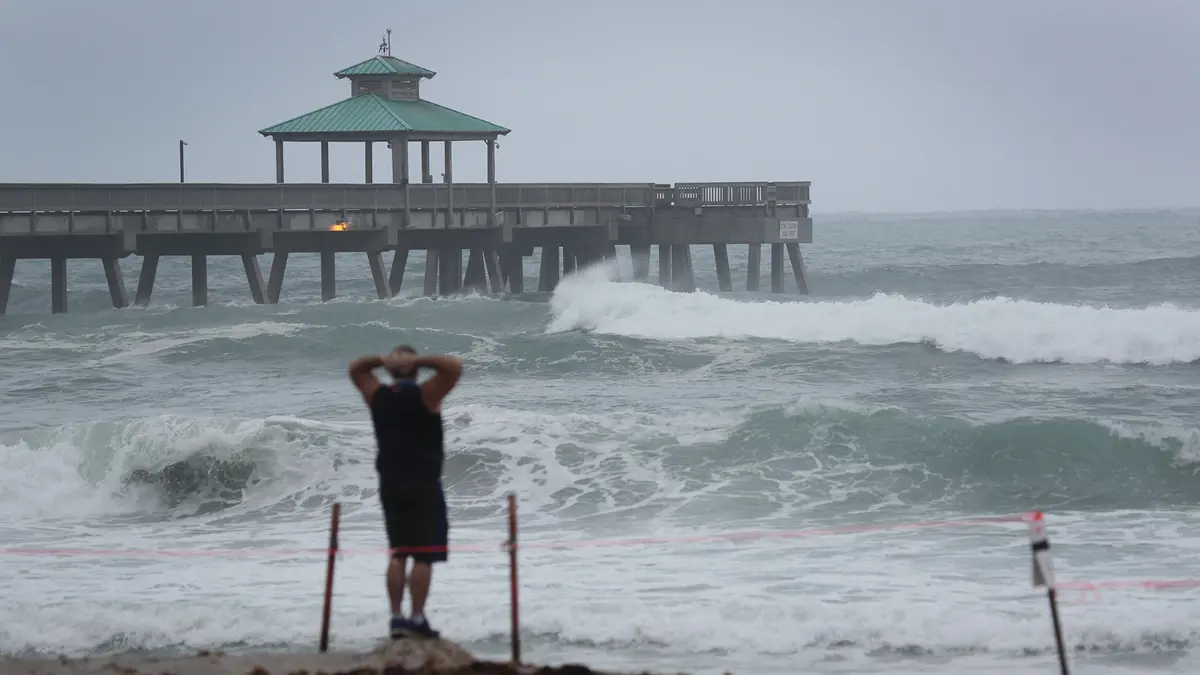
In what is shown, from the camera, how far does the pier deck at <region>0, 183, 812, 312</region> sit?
34.9 m

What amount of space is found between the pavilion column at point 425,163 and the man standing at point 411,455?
108 feet

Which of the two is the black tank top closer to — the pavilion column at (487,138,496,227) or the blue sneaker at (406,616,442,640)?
the blue sneaker at (406,616,442,640)

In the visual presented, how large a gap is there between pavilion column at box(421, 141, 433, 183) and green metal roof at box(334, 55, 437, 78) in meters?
2.28

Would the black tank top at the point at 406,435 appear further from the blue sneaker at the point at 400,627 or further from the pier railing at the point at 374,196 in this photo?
the pier railing at the point at 374,196

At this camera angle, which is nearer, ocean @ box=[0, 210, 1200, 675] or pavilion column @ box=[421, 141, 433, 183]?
ocean @ box=[0, 210, 1200, 675]

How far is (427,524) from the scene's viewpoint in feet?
30.1

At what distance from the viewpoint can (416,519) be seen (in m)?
9.17

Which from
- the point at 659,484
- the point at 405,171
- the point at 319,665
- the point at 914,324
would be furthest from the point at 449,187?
the point at 319,665

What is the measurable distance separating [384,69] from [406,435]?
1386 inches

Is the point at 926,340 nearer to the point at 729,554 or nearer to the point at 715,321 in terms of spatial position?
the point at 715,321

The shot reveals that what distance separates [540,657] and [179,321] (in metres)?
27.3

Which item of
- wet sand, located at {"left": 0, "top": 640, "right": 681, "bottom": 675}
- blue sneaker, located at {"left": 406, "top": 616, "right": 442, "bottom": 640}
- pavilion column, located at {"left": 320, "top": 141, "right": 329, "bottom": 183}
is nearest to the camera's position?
wet sand, located at {"left": 0, "top": 640, "right": 681, "bottom": 675}

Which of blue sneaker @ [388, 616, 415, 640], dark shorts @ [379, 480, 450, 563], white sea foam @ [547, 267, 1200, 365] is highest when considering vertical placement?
dark shorts @ [379, 480, 450, 563]

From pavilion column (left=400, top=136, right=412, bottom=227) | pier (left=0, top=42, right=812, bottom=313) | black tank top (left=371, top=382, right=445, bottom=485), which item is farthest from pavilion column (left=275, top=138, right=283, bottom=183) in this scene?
black tank top (left=371, top=382, right=445, bottom=485)
